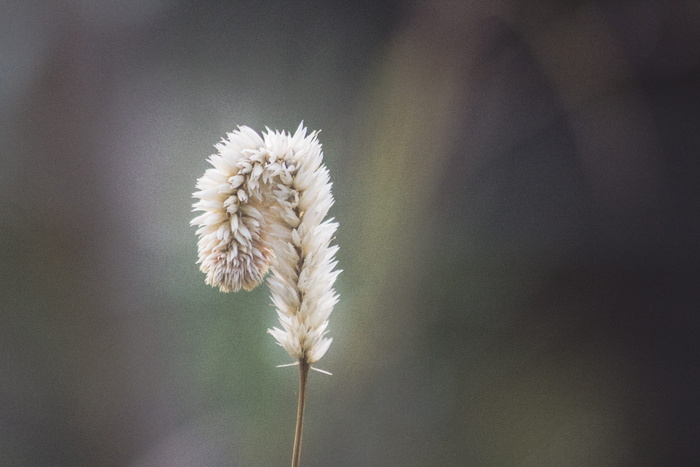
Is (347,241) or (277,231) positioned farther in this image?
(347,241)

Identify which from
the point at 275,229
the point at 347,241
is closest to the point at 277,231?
the point at 275,229

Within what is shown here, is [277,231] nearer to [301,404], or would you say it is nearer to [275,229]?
[275,229]

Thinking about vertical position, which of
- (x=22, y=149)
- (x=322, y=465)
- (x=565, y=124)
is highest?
(x=565, y=124)

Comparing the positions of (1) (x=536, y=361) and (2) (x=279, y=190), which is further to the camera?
(1) (x=536, y=361)

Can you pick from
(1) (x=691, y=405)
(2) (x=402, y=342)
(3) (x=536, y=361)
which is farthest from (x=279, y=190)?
(1) (x=691, y=405)

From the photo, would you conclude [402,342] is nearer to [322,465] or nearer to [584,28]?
[322,465]

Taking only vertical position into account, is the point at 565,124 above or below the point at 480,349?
above
